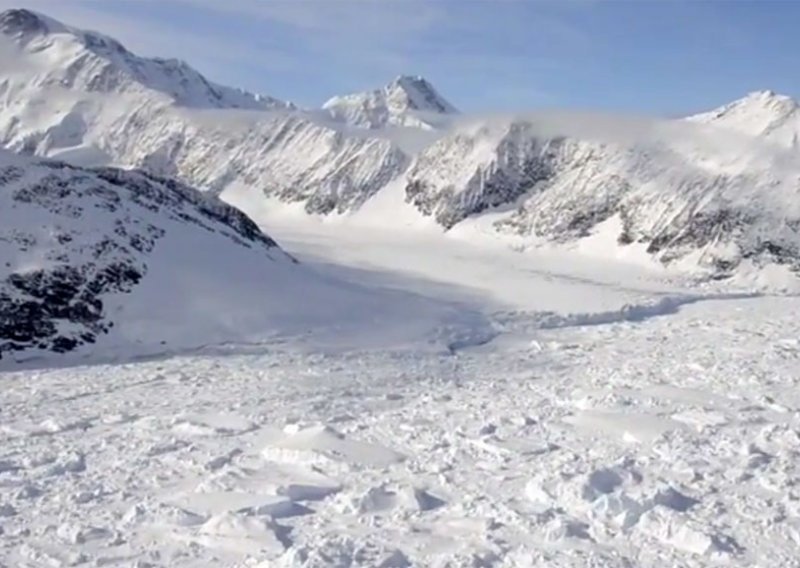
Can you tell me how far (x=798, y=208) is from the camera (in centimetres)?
7581

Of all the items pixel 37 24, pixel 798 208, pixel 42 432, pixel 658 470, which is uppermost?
pixel 37 24

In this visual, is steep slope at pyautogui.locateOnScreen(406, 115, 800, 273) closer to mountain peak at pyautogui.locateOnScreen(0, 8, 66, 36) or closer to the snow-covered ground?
the snow-covered ground

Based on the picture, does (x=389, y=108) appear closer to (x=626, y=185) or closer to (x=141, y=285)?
(x=626, y=185)

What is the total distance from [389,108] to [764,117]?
10135 centimetres

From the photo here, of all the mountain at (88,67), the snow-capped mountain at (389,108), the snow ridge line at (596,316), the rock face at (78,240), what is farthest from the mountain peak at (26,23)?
the snow ridge line at (596,316)

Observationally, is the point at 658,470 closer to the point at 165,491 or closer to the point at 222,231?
the point at 165,491

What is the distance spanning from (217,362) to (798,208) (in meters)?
61.4

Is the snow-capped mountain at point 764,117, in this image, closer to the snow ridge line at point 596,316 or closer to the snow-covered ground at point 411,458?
the snow ridge line at point 596,316

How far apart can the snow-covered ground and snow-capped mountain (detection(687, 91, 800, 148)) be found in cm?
6135

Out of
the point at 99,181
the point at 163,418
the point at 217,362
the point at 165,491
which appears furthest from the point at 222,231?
the point at 165,491

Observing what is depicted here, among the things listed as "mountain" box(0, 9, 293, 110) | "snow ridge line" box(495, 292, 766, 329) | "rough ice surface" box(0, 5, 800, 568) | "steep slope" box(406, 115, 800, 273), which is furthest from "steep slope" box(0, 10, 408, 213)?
"snow ridge line" box(495, 292, 766, 329)

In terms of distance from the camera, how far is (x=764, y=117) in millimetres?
89875

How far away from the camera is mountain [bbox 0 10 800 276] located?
79500 millimetres

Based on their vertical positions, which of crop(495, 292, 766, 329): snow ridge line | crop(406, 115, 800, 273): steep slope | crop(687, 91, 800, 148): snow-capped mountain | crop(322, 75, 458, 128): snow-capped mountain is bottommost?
crop(495, 292, 766, 329): snow ridge line
